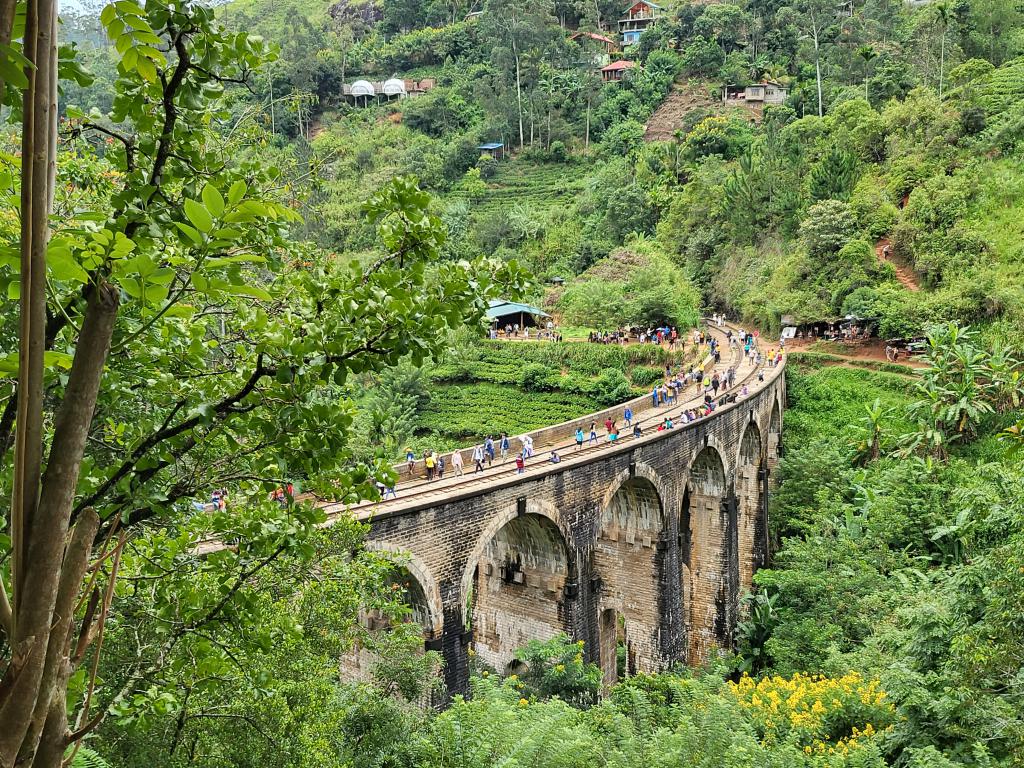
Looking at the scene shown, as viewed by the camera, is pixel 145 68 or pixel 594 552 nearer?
pixel 145 68

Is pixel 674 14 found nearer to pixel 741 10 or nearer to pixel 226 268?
pixel 741 10

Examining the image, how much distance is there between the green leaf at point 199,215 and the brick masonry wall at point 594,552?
11.3 m

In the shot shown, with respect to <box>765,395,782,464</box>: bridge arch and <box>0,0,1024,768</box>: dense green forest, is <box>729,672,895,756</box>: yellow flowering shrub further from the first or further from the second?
<box>765,395,782,464</box>: bridge arch

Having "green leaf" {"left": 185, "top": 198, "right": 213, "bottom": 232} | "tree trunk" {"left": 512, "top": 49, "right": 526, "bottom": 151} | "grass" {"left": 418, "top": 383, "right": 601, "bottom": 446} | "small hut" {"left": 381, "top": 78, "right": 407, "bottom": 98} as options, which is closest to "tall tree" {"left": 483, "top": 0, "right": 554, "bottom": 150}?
"tree trunk" {"left": 512, "top": 49, "right": 526, "bottom": 151}

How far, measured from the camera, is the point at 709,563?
90.6 feet

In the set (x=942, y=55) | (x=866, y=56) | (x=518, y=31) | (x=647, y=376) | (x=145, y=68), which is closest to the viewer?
(x=145, y=68)

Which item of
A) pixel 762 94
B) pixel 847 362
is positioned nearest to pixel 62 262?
pixel 847 362

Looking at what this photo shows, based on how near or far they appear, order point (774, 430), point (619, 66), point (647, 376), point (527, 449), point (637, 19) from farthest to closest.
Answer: point (637, 19)
point (619, 66)
point (647, 376)
point (774, 430)
point (527, 449)

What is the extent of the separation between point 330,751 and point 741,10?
76.6m

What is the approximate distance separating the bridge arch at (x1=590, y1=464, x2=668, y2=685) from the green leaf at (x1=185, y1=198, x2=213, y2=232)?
20075 millimetres

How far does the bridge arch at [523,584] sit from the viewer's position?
61.2 feet

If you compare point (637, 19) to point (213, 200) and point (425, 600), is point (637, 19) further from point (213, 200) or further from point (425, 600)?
point (213, 200)

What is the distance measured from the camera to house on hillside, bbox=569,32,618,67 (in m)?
73.2

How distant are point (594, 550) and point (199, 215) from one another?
17895mm
